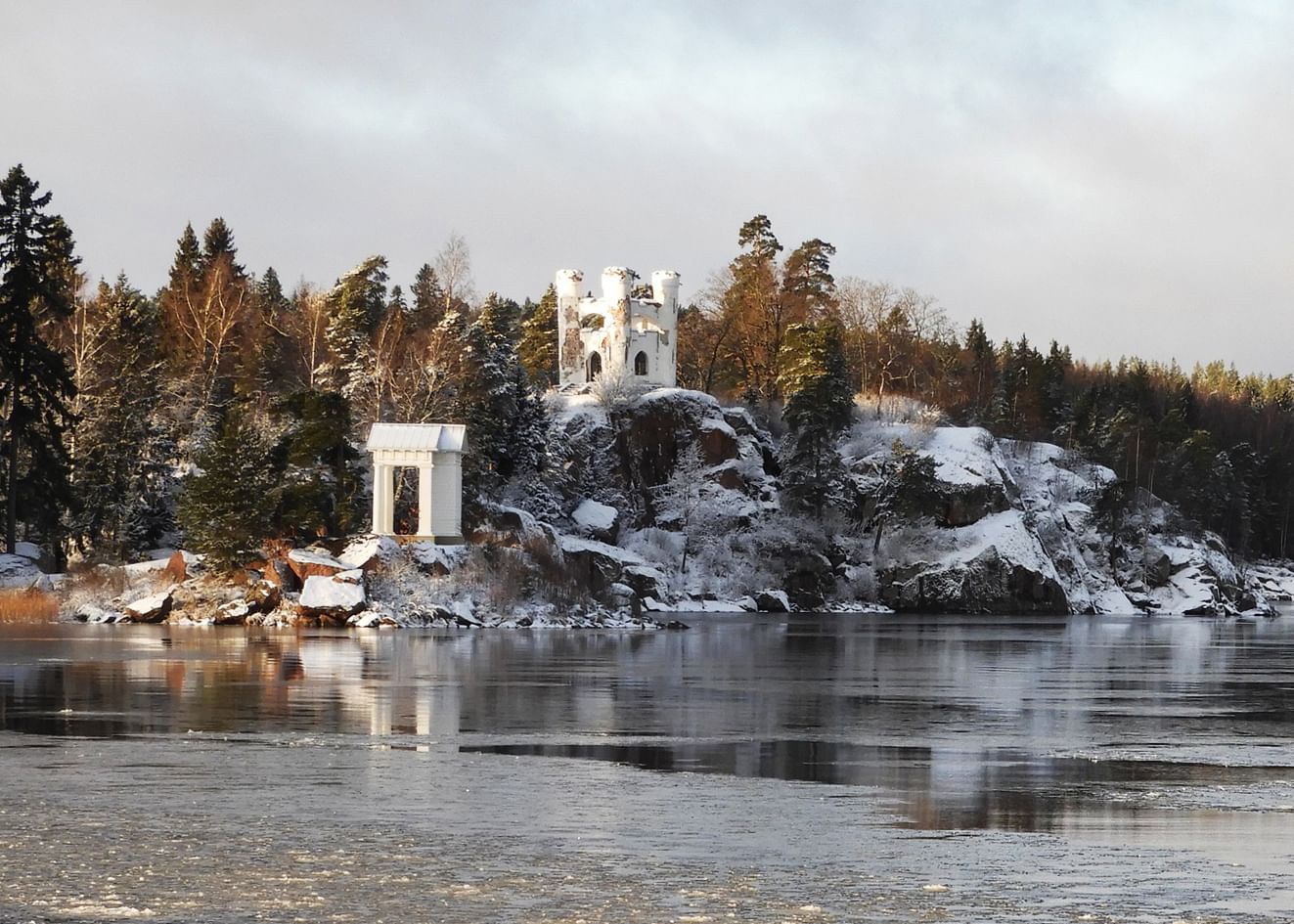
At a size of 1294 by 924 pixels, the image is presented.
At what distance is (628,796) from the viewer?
1959 cm

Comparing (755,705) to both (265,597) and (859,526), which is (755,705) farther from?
(859,526)

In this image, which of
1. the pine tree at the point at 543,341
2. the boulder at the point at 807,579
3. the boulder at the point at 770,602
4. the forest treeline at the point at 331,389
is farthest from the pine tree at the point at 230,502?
the pine tree at the point at 543,341

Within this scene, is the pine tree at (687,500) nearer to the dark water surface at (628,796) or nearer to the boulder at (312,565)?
the boulder at (312,565)

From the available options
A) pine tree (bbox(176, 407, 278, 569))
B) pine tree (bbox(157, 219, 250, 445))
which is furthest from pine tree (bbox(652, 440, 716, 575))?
pine tree (bbox(176, 407, 278, 569))

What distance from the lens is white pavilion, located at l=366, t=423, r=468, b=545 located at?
7062cm

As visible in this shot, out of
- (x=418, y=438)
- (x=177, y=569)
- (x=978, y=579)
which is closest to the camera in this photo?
(x=177, y=569)

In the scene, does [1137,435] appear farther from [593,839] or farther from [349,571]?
[593,839]

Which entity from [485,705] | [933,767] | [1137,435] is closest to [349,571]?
[485,705]

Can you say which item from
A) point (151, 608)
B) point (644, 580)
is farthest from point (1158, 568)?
point (151, 608)

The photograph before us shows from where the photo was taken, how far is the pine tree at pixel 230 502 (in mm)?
65125

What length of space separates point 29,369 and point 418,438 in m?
15.8

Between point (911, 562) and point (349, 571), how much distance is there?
45.3 metres

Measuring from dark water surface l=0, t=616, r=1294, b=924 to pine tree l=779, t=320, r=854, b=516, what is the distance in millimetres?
60367

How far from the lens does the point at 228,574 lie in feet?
216
